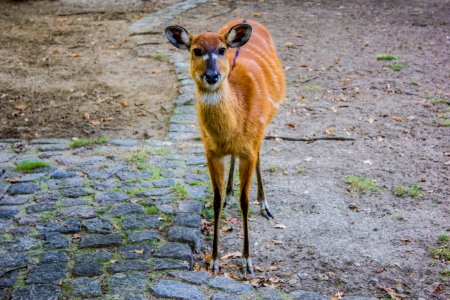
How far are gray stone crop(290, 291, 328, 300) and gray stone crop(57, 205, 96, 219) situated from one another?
78.5 inches

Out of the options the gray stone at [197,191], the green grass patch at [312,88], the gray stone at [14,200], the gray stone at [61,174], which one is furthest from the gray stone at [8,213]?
the green grass patch at [312,88]

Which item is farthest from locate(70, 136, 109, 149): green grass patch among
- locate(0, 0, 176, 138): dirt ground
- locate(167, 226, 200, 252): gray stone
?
locate(167, 226, 200, 252): gray stone

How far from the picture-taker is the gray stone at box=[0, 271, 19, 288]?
162 inches

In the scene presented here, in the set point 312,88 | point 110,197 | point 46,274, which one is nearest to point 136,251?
point 46,274

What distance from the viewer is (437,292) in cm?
429

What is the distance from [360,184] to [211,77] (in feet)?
7.76

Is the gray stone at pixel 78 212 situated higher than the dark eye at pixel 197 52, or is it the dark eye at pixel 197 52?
the dark eye at pixel 197 52

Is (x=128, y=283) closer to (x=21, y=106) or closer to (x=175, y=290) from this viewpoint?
(x=175, y=290)

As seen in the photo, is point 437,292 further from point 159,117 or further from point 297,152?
point 159,117

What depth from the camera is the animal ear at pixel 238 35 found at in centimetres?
460

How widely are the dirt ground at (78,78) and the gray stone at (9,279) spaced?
3.15m

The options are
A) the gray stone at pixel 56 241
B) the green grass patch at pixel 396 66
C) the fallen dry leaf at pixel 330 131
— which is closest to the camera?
the gray stone at pixel 56 241

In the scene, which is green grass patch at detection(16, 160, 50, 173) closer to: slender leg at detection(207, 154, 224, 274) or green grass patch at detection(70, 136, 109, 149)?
green grass patch at detection(70, 136, 109, 149)

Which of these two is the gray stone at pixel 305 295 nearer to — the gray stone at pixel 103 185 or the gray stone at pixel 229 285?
the gray stone at pixel 229 285
